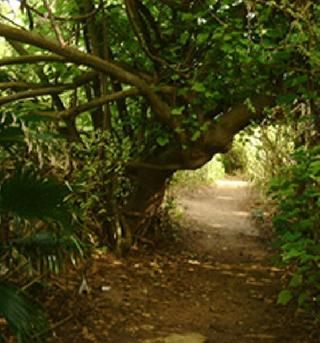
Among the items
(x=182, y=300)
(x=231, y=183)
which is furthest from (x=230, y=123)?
(x=231, y=183)

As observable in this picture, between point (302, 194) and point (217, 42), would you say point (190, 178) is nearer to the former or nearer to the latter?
point (217, 42)

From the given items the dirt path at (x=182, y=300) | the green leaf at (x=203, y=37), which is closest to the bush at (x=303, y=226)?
the dirt path at (x=182, y=300)

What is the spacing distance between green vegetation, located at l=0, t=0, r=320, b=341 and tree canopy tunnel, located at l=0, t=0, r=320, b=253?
0.06ft

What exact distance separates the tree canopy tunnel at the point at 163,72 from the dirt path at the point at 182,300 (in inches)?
42.4

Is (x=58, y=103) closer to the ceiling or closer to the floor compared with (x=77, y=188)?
closer to the ceiling

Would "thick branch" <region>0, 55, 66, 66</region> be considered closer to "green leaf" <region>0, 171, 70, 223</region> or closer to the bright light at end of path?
"green leaf" <region>0, 171, 70, 223</region>

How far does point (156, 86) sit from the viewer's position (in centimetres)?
747

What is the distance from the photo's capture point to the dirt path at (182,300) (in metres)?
5.30

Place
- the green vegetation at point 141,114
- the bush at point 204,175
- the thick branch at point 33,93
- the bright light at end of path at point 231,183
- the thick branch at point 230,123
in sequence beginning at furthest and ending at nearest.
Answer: the bright light at end of path at point 231,183 < the bush at point 204,175 < the thick branch at point 230,123 < the thick branch at point 33,93 < the green vegetation at point 141,114

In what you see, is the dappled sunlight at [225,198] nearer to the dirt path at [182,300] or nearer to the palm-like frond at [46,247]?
the dirt path at [182,300]

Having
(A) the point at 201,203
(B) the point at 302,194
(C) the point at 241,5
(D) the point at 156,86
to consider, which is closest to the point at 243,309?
(B) the point at 302,194

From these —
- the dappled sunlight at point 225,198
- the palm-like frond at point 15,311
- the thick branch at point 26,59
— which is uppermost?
the thick branch at point 26,59

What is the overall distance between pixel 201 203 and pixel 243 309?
10112 mm

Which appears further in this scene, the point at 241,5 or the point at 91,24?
the point at 91,24
